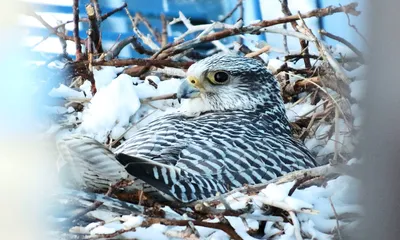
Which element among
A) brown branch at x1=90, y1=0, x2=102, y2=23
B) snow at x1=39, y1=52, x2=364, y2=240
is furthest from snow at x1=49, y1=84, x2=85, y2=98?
brown branch at x1=90, y1=0, x2=102, y2=23

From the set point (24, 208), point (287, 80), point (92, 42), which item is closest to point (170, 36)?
point (92, 42)

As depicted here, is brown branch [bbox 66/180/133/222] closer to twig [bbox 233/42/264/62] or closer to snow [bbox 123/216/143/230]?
snow [bbox 123/216/143/230]

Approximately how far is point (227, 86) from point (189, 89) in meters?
0.09

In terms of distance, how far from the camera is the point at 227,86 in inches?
46.9

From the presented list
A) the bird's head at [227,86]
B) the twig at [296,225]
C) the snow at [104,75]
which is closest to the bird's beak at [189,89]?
the bird's head at [227,86]

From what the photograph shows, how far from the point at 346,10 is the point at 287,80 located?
0.25 m

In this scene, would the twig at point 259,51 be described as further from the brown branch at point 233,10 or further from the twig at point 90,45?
the twig at point 90,45

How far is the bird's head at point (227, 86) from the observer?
1.12 m

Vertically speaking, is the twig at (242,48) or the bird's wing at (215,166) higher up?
the twig at (242,48)

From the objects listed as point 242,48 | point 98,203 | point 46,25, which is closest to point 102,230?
point 98,203

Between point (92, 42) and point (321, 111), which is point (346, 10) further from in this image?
point (92, 42)

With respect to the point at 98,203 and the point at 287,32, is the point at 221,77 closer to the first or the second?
the point at 287,32

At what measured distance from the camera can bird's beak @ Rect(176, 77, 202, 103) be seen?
3.69ft

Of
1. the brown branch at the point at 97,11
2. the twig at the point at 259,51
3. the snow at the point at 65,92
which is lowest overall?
the snow at the point at 65,92
